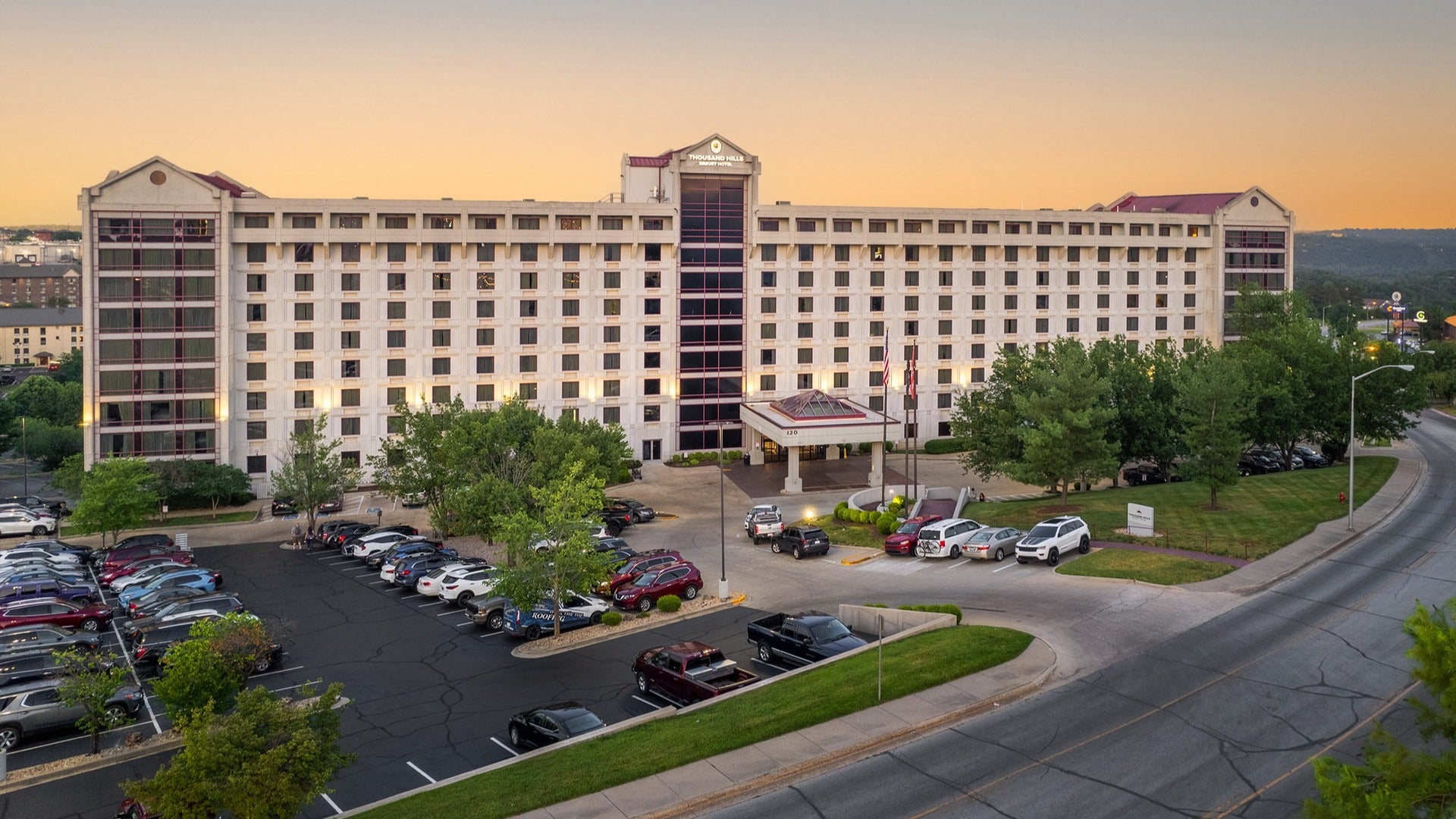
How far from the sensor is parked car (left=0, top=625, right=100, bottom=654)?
126 ft

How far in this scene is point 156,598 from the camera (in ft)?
151

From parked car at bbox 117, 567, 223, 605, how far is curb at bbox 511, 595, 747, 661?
18088mm

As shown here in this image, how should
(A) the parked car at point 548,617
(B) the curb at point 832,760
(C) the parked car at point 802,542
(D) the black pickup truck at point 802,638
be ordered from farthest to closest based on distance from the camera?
(C) the parked car at point 802,542, (A) the parked car at point 548,617, (D) the black pickup truck at point 802,638, (B) the curb at point 832,760

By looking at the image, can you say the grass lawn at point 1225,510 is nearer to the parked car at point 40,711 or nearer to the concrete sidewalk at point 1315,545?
the concrete sidewalk at point 1315,545

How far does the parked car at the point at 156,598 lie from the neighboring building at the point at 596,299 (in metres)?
29.3

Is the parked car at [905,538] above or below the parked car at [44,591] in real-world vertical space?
above

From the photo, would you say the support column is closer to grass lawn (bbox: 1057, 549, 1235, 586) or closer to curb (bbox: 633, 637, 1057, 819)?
grass lawn (bbox: 1057, 549, 1235, 586)

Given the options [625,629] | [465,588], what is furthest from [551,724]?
[465,588]

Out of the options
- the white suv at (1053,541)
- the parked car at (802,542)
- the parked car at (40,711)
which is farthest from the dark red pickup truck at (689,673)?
the parked car at (802,542)

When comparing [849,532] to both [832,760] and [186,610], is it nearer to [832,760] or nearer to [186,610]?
[186,610]

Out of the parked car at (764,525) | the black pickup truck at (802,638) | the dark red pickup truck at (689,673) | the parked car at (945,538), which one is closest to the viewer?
the dark red pickup truck at (689,673)

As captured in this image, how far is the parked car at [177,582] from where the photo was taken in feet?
156

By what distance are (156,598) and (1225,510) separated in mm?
51207

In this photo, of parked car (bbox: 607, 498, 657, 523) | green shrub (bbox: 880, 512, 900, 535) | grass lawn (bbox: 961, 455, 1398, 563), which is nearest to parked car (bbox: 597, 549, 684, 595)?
green shrub (bbox: 880, 512, 900, 535)
